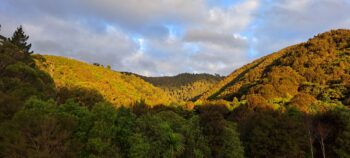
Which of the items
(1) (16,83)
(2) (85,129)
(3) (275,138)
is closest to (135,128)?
(2) (85,129)

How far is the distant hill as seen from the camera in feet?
349

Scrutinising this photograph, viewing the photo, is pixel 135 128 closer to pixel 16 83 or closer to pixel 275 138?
pixel 16 83

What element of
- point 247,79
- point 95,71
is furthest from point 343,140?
point 95,71

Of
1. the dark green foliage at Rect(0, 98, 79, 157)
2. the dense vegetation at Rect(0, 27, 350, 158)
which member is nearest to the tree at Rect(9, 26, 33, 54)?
the dense vegetation at Rect(0, 27, 350, 158)

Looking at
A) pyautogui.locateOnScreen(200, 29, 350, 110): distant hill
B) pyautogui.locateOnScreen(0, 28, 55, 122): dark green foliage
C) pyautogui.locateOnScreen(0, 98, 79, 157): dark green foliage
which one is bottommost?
pyautogui.locateOnScreen(0, 98, 79, 157): dark green foliage

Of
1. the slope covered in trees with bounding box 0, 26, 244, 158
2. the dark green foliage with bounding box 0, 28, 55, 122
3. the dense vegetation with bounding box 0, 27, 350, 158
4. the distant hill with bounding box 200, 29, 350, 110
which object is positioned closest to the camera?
the slope covered in trees with bounding box 0, 26, 244, 158

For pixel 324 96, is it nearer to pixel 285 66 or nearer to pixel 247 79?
pixel 285 66

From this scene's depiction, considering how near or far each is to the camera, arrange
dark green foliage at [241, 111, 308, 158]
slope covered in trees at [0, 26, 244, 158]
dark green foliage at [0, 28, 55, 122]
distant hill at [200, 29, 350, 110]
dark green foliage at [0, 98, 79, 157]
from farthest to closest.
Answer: distant hill at [200, 29, 350, 110] → dark green foliage at [241, 111, 308, 158] → dark green foliage at [0, 28, 55, 122] → slope covered in trees at [0, 26, 244, 158] → dark green foliage at [0, 98, 79, 157]

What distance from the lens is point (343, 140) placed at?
61250 mm

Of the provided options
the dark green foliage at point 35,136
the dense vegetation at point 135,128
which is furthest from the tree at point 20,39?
the dark green foliage at point 35,136

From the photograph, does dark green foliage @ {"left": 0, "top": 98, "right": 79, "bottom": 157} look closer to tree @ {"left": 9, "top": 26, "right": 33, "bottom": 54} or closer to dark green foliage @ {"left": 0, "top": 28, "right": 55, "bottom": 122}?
dark green foliage @ {"left": 0, "top": 28, "right": 55, "bottom": 122}

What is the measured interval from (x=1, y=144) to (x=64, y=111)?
9.35 meters

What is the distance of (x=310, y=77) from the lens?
426 ft

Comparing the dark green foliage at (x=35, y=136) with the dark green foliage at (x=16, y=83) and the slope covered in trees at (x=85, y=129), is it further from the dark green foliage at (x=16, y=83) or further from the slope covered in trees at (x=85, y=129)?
the dark green foliage at (x=16, y=83)
